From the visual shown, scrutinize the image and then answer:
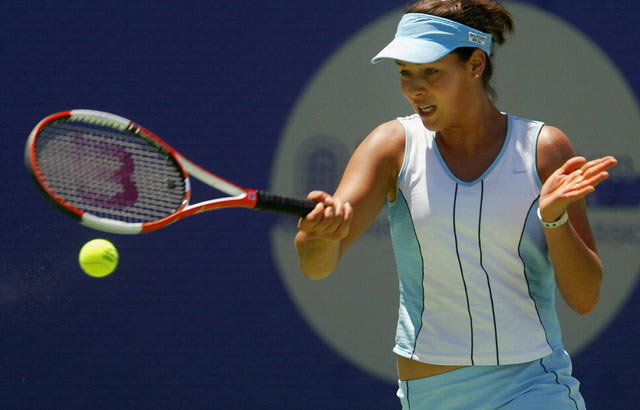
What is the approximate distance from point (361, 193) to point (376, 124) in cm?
165

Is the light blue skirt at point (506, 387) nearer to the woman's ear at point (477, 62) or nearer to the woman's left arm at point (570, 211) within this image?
the woman's left arm at point (570, 211)

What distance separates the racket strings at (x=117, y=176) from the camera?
220 cm

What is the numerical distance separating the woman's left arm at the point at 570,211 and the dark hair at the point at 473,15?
263mm

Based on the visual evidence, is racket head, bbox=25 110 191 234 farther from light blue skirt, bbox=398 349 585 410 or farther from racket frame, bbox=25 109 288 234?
light blue skirt, bbox=398 349 585 410

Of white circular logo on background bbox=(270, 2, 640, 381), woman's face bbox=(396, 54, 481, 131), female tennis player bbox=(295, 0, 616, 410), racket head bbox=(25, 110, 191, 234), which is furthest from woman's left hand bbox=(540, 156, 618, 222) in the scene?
white circular logo on background bbox=(270, 2, 640, 381)

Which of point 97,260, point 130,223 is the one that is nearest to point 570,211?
point 130,223

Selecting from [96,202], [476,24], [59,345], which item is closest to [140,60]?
[59,345]

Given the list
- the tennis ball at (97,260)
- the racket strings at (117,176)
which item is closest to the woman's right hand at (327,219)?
the racket strings at (117,176)

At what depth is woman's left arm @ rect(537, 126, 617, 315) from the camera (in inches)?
76.1

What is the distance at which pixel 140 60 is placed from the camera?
3775mm

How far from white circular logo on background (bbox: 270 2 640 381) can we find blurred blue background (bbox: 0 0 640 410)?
0.05m

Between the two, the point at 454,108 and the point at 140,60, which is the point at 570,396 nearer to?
the point at 454,108

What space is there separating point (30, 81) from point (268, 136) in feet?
3.29

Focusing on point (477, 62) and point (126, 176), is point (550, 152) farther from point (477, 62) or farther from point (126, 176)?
point (126, 176)
